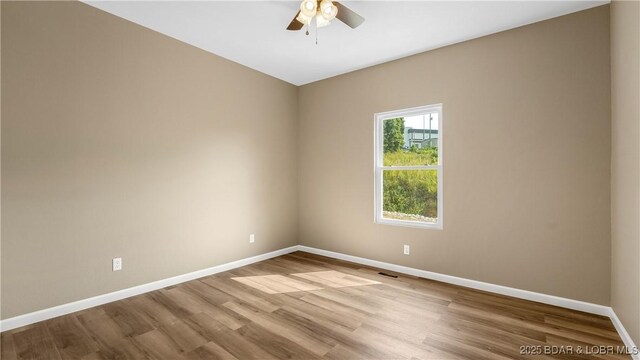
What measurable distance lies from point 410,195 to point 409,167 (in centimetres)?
37

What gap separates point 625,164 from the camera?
85.9 inches

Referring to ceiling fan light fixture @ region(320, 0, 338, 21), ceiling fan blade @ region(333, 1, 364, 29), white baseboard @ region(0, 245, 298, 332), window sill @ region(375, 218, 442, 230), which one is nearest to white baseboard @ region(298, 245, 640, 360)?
window sill @ region(375, 218, 442, 230)

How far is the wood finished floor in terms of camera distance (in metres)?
2.06

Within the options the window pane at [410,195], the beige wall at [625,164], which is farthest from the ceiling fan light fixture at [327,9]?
the window pane at [410,195]

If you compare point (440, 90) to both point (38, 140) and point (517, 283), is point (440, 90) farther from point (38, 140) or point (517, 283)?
point (38, 140)

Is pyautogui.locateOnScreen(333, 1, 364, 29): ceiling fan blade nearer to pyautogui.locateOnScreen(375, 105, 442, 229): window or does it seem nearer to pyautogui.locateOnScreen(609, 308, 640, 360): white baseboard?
pyautogui.locateOnScreen(375, 105, 442, 229): window

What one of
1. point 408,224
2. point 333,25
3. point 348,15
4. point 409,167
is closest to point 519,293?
point 408,224

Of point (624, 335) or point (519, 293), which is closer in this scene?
point (624, 335)

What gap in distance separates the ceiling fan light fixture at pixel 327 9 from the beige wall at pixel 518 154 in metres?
1.75

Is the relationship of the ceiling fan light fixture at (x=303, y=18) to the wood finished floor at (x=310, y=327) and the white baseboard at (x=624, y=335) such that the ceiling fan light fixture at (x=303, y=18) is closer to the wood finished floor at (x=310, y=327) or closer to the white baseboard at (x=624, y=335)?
the wood finished floor at (x=310, y=327)

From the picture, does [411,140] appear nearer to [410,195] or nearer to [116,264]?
[410,195]

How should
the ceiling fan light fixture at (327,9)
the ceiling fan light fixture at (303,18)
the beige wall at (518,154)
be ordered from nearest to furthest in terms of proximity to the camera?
the ceiling fan light fixture at (327,9), the ceiling fan light fixture at (303,18), the beige wall at (518,154)

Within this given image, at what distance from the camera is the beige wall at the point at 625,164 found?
195 centimetres

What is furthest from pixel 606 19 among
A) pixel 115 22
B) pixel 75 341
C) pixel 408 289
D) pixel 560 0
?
pixel 75 341
